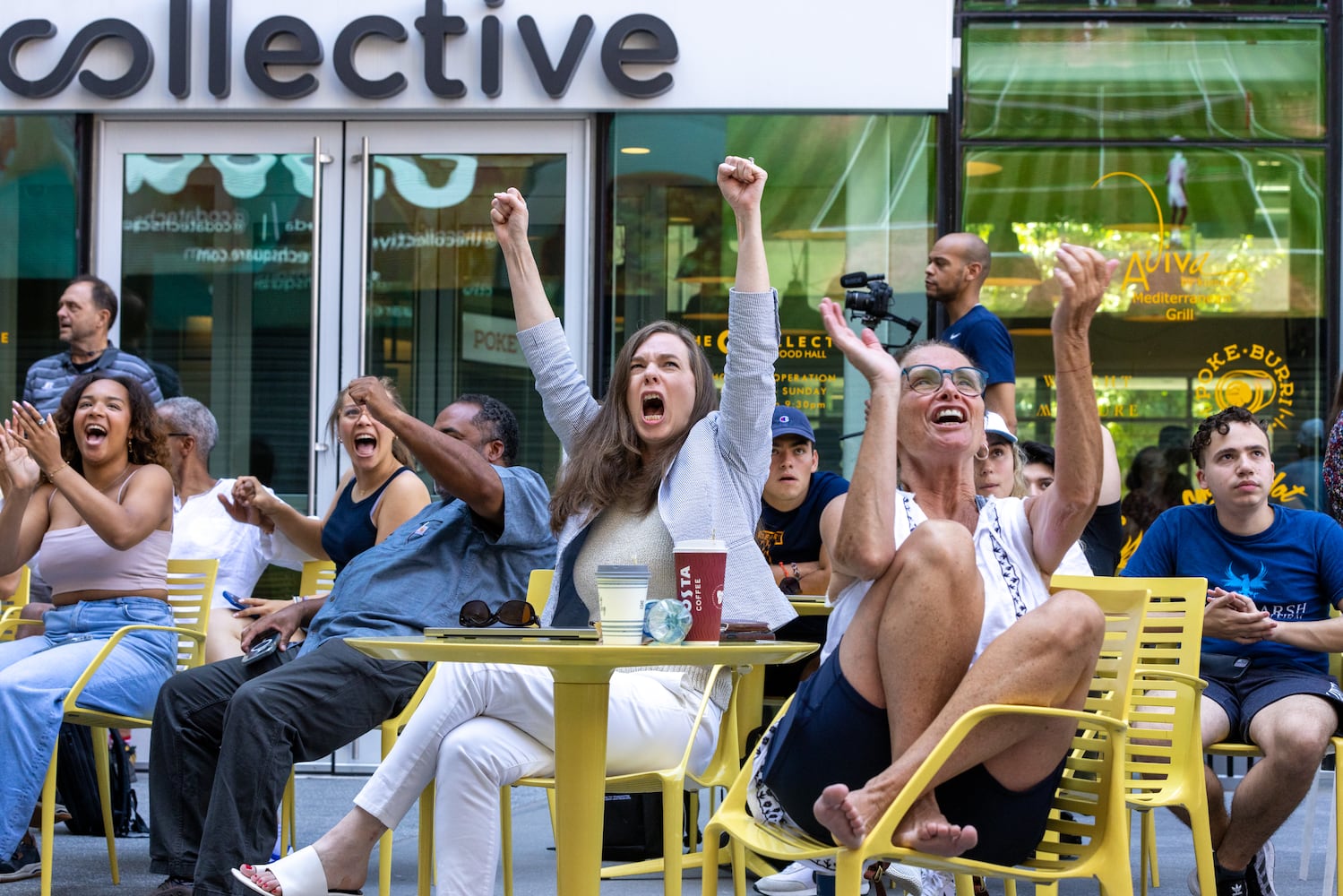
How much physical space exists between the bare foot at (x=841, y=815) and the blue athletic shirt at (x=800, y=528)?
8.11ft

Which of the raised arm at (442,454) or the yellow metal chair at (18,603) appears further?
the yellow metal chair at (18,603)

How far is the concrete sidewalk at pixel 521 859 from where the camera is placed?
191 inches

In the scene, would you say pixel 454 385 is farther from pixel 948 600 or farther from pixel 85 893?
pixel 948 600

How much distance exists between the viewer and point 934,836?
264cm

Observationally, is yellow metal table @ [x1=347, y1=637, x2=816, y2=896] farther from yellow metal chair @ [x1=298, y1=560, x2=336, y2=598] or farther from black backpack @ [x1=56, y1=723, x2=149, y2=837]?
black backpack @ [x1=56, y1=723, x2=149, y2=837]

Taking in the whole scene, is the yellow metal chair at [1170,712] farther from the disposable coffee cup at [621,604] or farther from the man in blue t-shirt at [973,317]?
the man in blue t-shirt at [973,317]

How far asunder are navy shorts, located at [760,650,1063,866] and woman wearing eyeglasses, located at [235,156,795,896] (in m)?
0.56

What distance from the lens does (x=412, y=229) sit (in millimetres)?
8102

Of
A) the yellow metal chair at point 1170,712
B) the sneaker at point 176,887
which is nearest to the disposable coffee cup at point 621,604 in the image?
the yellow metal chair at point 1170,712

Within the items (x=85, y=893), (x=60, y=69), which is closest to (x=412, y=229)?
(x=60, y=69)

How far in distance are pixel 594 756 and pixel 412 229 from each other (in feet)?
17.8

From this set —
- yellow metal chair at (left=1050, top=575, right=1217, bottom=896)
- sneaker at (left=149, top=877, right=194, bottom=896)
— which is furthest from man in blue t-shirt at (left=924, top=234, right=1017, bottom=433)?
sneaker at (left=149, top=877, right=194, bottom=896)

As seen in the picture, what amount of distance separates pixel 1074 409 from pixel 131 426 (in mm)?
3342

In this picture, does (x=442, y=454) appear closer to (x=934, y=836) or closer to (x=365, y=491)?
(x=365, y=491)
